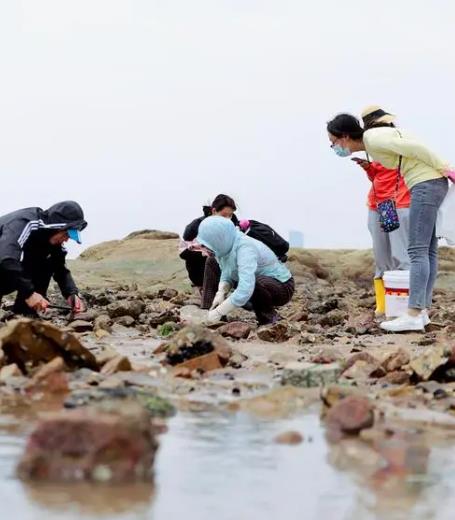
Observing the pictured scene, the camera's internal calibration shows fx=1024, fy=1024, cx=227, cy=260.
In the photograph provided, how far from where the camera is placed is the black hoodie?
8.03 metres

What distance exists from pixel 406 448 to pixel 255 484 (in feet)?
2.50

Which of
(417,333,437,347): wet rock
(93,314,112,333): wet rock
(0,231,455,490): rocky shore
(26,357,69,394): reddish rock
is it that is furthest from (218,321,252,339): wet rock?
(26,357,69,394): reddish rock

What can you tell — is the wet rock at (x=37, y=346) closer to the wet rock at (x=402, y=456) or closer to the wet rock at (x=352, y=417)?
the wet rock at (x=352, y=417)

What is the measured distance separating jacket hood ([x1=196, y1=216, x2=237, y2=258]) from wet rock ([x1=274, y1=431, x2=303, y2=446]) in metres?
4.61

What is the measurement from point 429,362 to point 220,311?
3.23 meters

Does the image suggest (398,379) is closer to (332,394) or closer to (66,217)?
(332,394)

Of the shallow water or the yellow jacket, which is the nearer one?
the shallow water

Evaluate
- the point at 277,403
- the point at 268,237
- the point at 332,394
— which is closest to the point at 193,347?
the point at 277,403

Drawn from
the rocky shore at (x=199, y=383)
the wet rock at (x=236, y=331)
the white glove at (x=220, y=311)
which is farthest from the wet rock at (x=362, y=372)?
the white glove at (x=220, y=311)

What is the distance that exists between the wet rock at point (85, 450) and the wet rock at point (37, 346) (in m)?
2.16

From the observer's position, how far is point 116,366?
5.00 metres

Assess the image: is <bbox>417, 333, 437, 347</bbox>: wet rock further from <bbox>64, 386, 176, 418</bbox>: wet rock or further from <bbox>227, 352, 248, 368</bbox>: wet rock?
<bbox>64, 386, 176, 418</bbox>: wet rock

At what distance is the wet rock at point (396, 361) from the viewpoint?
5.38m

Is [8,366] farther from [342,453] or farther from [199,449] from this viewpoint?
[342,453]
